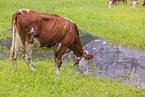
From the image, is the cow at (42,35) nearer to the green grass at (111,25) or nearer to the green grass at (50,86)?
the green grass at (50,86)

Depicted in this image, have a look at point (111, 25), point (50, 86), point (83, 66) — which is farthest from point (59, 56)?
point (111, 25)

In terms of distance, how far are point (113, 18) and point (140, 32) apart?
4.15 m

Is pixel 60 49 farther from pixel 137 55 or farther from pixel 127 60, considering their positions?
pixel 137 55

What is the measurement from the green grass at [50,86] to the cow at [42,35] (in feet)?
1.69

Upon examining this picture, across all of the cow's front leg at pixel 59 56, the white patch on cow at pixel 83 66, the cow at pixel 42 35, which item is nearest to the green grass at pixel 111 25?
the white patch on cow at pixel 83 66

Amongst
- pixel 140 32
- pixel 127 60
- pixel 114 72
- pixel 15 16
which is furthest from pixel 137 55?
pixel 15 16

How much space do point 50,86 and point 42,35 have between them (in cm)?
199

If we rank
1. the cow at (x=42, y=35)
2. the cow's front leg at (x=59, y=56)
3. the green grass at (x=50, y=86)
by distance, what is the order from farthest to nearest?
the cow's front leg at (x=59, y=56) < the cow at (x=42, y=35) < the green grass at (x=50, y=86)

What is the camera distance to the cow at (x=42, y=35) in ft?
23.9

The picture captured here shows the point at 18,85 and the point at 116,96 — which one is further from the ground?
the point at 18,85

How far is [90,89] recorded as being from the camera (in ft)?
23.1

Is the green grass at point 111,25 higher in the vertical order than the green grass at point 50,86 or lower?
higher

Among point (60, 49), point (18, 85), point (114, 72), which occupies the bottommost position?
point (114, 72)

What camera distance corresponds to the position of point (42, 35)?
7.50 metres
